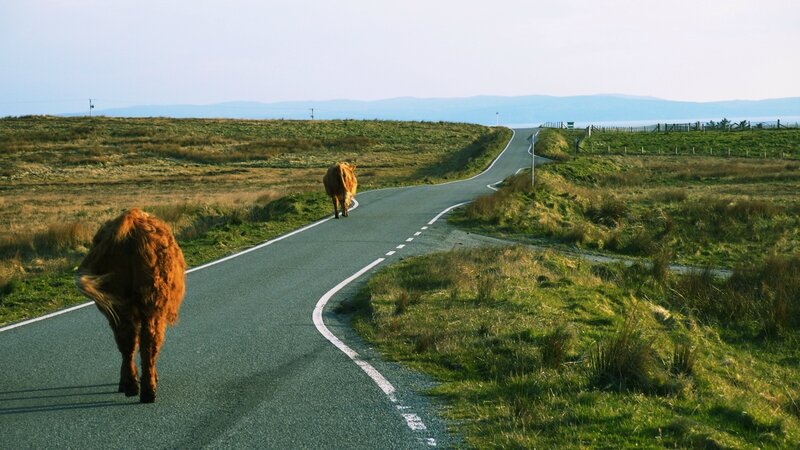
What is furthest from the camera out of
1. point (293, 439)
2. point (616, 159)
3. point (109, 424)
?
point (616, 159)

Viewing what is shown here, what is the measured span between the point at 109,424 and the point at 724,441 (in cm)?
495

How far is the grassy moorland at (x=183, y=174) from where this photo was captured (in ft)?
71.3

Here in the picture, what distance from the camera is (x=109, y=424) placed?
6957 mm

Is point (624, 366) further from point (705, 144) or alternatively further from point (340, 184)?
point (705, 144)

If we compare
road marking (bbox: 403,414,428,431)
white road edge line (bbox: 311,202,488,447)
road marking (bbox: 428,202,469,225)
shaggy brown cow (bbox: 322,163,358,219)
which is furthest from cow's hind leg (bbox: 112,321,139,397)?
road marking (bbox: 428,202,469,225)

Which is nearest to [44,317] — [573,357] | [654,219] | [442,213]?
[573,357]

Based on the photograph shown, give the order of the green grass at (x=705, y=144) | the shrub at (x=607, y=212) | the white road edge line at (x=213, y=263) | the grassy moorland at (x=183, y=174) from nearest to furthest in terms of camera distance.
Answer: the white road edge line at (x=213, y=263), the grassy moorland at (x=183, y=174), the shrub at (x=607, y=212), the green grass at (x=705, y=144)

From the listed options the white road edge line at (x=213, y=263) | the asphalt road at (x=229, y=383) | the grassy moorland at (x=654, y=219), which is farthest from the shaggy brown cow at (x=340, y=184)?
the asphalt road at (x=229, y=383)

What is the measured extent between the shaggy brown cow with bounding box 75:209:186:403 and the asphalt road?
1.38 feet

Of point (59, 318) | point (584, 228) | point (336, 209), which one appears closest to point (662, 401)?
point (59, 318)

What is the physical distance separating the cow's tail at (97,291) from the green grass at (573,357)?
10.2 ft

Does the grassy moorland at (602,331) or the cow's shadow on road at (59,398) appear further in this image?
the cow's shadow on road at (59,398)

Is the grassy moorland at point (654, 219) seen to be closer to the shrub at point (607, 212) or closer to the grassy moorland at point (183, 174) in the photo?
the shrub at point (607, 212)

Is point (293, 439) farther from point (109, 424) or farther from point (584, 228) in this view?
point (584, 228)
